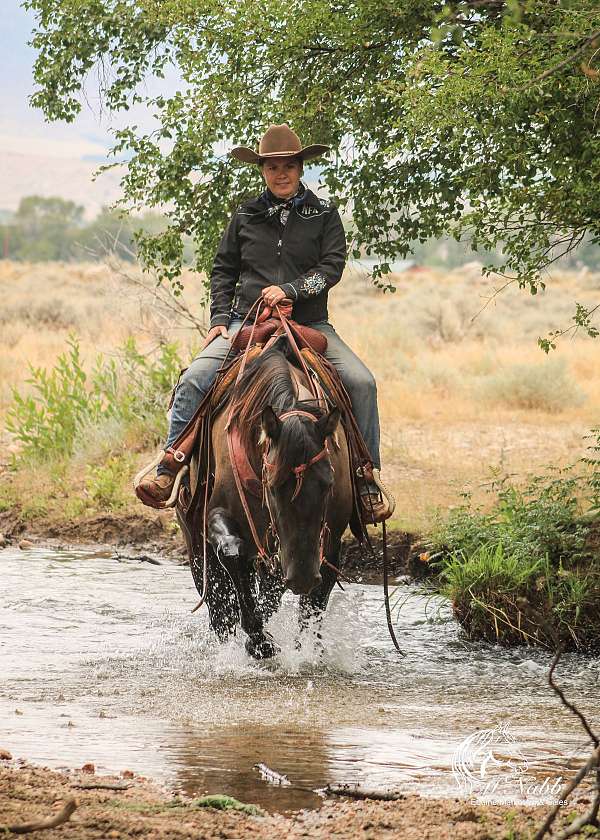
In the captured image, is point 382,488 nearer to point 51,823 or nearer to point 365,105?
point 365,105

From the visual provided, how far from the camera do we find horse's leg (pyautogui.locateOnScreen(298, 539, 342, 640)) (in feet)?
24.1

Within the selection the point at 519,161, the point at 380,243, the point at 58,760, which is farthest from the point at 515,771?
the point at 380,243

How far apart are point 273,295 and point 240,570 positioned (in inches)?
66.5

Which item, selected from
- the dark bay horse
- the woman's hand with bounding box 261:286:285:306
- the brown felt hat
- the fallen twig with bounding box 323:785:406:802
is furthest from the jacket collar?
the fallen twig with bounding box 323:785:406:802

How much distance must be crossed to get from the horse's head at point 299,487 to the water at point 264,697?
732 mm

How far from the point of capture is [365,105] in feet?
32.8

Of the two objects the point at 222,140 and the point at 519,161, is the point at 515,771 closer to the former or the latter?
the point at 519,161

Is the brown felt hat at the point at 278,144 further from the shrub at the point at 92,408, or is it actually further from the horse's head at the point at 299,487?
the shrub at the point at 92,408

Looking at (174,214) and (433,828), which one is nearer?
(433,828)

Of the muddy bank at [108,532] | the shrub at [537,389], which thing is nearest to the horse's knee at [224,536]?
the muddy bank at [108,532]

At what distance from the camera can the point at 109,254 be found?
15.7 meters

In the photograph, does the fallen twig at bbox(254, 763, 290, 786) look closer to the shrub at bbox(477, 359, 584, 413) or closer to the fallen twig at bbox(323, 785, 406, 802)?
the fallen twig at bbox(323, 785, 406, 802)

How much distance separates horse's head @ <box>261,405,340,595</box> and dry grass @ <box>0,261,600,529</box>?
134 inches

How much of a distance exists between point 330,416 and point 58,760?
219cm
